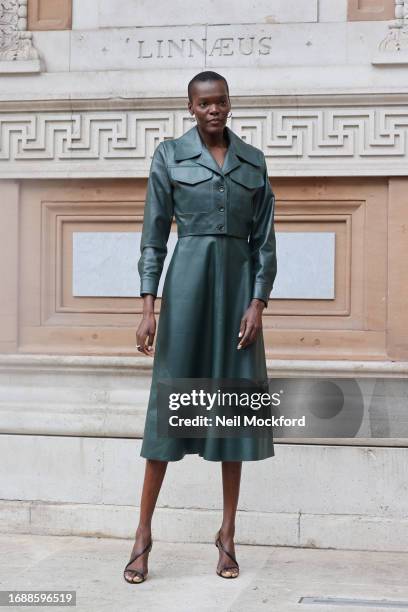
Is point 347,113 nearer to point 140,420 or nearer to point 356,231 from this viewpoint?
point 356,231

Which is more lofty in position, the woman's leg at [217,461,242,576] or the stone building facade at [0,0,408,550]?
the stone building facade at [0,0,408,550]

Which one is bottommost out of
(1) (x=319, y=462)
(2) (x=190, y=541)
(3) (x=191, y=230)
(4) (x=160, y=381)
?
(2) (x=190, y=541)

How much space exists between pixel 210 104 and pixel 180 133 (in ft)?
4.10

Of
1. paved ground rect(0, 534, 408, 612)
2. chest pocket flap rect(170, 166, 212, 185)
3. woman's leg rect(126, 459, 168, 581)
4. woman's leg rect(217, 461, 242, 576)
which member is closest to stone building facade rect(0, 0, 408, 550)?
paved ground rect(0, 534, 408, 612)

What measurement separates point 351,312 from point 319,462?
813mm

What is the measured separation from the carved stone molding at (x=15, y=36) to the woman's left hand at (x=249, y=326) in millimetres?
2186

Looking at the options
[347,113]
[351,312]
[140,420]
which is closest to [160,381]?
[140,420]

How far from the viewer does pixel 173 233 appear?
229 inches

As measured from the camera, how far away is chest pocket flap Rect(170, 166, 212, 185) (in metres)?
4.54

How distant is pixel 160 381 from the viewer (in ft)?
15.0

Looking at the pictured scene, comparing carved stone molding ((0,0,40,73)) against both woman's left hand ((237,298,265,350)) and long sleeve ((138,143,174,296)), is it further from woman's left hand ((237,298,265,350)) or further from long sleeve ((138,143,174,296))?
woman's left hand ((237,298,265,350))

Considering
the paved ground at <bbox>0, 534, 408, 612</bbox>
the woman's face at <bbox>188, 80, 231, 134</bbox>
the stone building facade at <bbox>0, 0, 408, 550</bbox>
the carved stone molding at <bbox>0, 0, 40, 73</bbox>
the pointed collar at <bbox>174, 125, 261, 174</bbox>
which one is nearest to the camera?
the paved ground at <bbox>0, 534, 408, 612</bbox>

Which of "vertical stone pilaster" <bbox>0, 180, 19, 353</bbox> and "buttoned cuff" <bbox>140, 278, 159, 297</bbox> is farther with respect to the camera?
"vertical stone pilaster" <bbox>0, 180, 19, 353</bbox>
